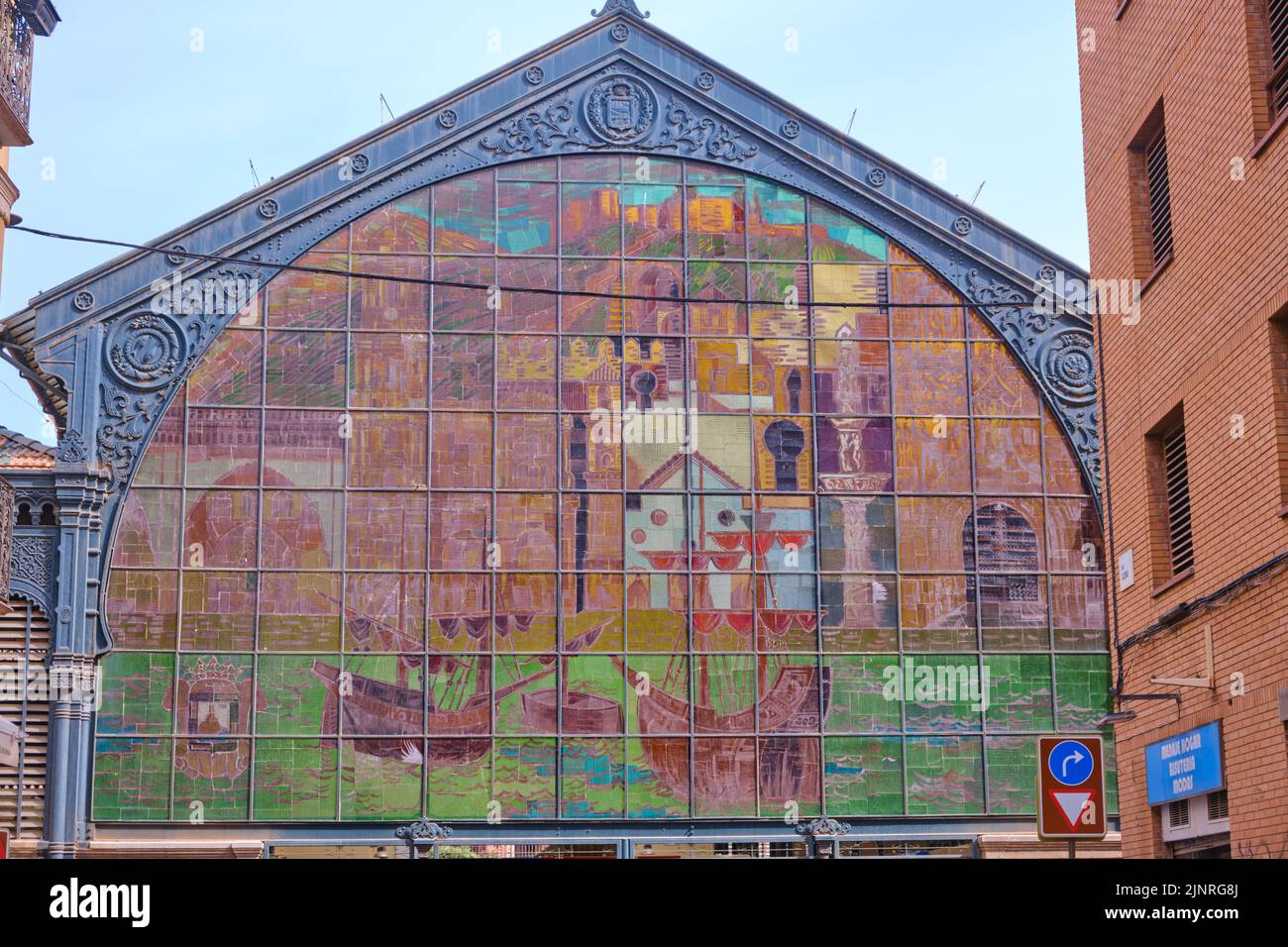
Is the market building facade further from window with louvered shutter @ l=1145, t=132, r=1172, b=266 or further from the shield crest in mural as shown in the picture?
window with louvered shutter @ l=1145, t=132, r=1172, b=266

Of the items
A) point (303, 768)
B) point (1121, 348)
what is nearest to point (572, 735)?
point (303, 768)

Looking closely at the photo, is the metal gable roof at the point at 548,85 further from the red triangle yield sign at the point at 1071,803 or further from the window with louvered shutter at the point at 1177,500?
the red triangle yield sign at the point at 1071,803

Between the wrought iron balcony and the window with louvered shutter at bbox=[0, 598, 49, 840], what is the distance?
11170 millimetres

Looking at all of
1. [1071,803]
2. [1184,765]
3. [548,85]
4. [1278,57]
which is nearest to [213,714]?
[548,85]

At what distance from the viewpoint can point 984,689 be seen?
29688 mm

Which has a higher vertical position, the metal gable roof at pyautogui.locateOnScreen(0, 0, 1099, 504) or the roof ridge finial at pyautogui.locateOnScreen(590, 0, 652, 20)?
the roof ridge finial at pyautogui.locateOnScreen(590, 0, 652, 20)

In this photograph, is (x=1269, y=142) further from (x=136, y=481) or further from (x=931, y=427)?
(x=136, y=481)

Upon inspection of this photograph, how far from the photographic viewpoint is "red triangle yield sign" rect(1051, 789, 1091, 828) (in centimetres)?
1287

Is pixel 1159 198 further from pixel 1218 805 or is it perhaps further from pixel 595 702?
pixel 595 702

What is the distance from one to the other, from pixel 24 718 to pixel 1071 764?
2055 cm

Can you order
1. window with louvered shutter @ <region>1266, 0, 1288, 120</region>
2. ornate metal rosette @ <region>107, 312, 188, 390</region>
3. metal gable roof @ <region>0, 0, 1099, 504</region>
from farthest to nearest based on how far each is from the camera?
metal gable roof @ <region>0, 0, 1099, 504</region>
ornate metal rosette @ <region>107, 312, 188, 390</region>
window with louvered shutter @ <region>1266, 0, 1288, 120</region>

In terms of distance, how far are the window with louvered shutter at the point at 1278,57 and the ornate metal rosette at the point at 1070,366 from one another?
594 inches

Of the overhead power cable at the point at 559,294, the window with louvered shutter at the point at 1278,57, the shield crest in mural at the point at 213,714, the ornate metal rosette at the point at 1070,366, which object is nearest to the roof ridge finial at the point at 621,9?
the overhead power cable at the point at 559,294

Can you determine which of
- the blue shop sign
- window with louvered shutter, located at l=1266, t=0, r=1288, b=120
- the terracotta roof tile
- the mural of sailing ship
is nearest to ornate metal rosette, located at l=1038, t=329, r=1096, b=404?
the mural of sailing ship
